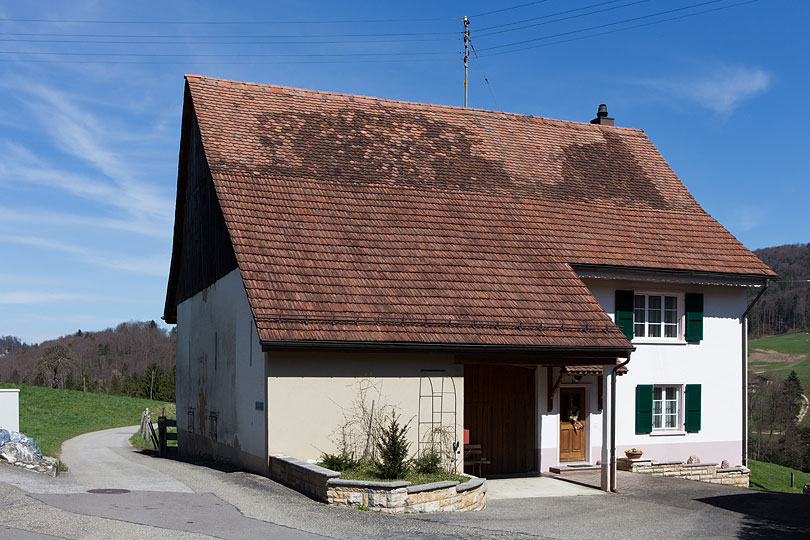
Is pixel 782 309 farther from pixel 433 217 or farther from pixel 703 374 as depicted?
pixel 433 217

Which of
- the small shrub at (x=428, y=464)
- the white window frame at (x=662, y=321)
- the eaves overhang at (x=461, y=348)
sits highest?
the white window frame at (x=662, y=321)

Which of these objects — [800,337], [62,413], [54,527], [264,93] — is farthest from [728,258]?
[800,337]

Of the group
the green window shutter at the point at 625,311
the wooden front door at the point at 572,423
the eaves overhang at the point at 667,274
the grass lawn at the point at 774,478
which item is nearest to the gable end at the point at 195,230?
the eaves overhang at the point at 667,274

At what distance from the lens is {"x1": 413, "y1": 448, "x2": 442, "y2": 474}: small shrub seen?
1459 centimetres

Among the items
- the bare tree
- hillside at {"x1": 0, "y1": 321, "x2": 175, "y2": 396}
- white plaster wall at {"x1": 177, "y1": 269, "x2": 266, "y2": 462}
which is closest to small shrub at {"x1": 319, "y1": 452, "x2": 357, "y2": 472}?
white plaster wall at {"x1": 177, "y1": 269, "x2": 266, "y2": 462}

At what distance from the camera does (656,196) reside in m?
24.5

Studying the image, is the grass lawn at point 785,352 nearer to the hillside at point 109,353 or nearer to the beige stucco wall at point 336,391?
the hillside at point 109,353

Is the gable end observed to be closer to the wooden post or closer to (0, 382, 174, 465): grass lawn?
the wooden post

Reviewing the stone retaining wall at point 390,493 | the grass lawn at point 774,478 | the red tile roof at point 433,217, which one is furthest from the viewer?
the grass lawn at point 774,478

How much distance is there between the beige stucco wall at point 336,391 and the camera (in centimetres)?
1579

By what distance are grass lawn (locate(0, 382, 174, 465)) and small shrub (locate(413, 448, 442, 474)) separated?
878 inches

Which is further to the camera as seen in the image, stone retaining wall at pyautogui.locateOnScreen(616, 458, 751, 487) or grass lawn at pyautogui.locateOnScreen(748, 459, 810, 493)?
grass lawn at pyautogui.locateOnScreen(748, 459, 810, 493)

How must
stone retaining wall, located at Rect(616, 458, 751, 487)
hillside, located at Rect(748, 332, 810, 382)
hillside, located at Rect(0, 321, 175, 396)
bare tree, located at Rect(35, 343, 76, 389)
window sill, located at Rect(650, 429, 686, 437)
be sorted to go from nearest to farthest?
stone retaining wall, located at Rect(616, 458, 751, 487) → window sill, located at Rect(650, 429, 686, 437) → hillside, located at Rect(748, 332, 810, 382) → bare tree, located at Rect(35, 343, 76, 389) → hillside, located at Rect(0, 321, 175, 396)

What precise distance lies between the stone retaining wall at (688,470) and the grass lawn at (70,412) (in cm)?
2220
